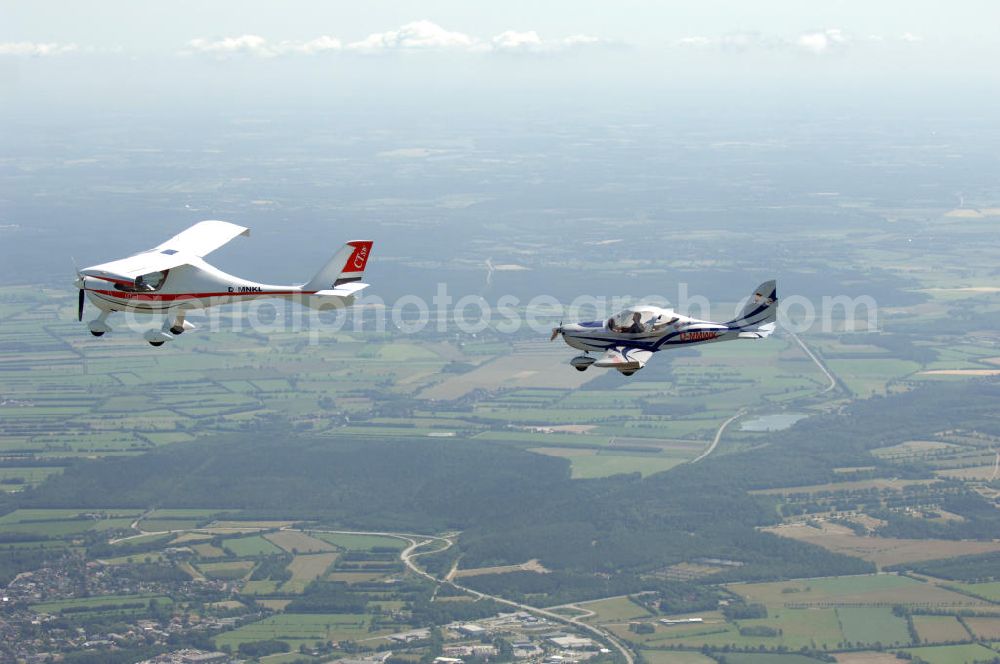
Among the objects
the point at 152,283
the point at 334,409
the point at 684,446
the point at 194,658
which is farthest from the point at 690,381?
the point at 152,283

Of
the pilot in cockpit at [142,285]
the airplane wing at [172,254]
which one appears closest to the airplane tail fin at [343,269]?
the airplane wing at [172,254]

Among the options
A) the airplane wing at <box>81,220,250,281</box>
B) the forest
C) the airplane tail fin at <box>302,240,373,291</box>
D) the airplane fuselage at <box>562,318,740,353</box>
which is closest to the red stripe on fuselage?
the airplane wing at <box>81,220,250,281</box>

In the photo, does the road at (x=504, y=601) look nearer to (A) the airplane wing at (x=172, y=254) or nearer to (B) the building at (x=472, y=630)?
(B) the building at (x=472, y=630)

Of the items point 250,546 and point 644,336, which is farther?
point 250,546

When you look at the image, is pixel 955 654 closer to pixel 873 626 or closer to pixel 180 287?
pixel 873 626

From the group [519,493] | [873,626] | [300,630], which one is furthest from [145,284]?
[519,493]

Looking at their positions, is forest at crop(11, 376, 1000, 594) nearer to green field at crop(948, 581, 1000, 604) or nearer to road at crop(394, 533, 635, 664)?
road at crop(394, 533, 635, 664)
